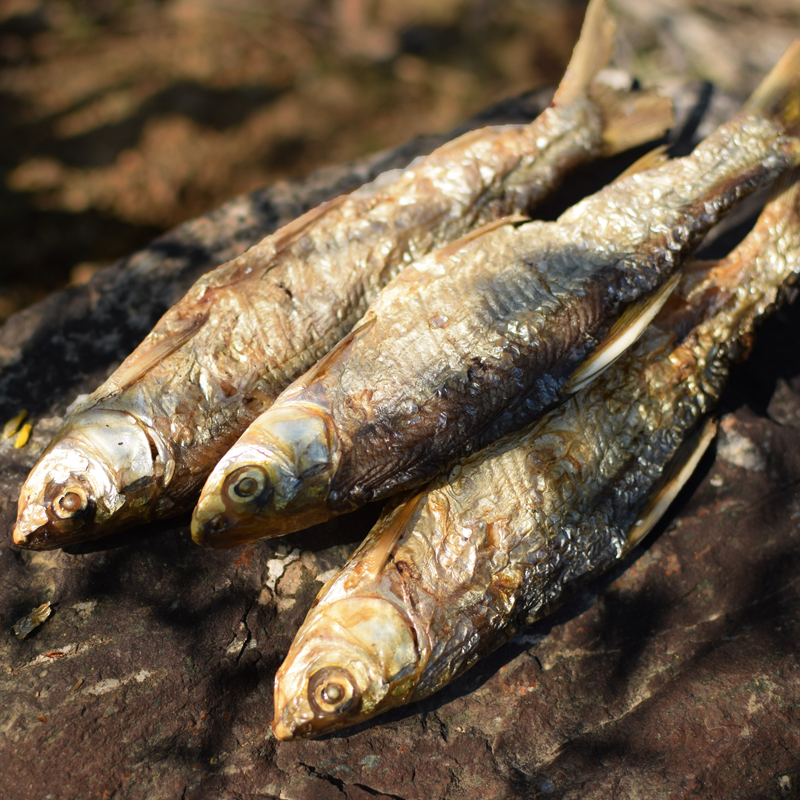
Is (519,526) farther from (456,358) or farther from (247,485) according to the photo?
(247,485)

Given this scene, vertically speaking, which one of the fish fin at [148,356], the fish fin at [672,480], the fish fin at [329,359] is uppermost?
the fish fin at [329,359]

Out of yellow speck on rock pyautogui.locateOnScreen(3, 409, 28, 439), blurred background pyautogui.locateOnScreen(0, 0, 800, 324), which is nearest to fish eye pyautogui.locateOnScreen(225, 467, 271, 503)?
yellow speck on rock pyautogui.locateOnScreen(3, 409, 28, 439)

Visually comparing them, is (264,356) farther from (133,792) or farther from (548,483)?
(133,792)

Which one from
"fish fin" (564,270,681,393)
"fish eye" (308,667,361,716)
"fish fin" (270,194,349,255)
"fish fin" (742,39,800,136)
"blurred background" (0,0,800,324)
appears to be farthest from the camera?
"blurred background" (0,0,800,324)

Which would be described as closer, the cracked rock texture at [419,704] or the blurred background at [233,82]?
the cracked rock texture at [419,704]

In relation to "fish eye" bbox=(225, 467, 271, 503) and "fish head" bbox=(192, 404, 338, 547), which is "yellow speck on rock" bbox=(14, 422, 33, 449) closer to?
"fish head" bbox=(192, 404, 338, 547)

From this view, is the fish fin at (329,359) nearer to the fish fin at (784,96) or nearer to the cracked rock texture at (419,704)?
the cracked rock texture at (419,704)

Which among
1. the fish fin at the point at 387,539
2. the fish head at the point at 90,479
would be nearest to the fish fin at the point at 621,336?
the fish fin at the point at 387,539
